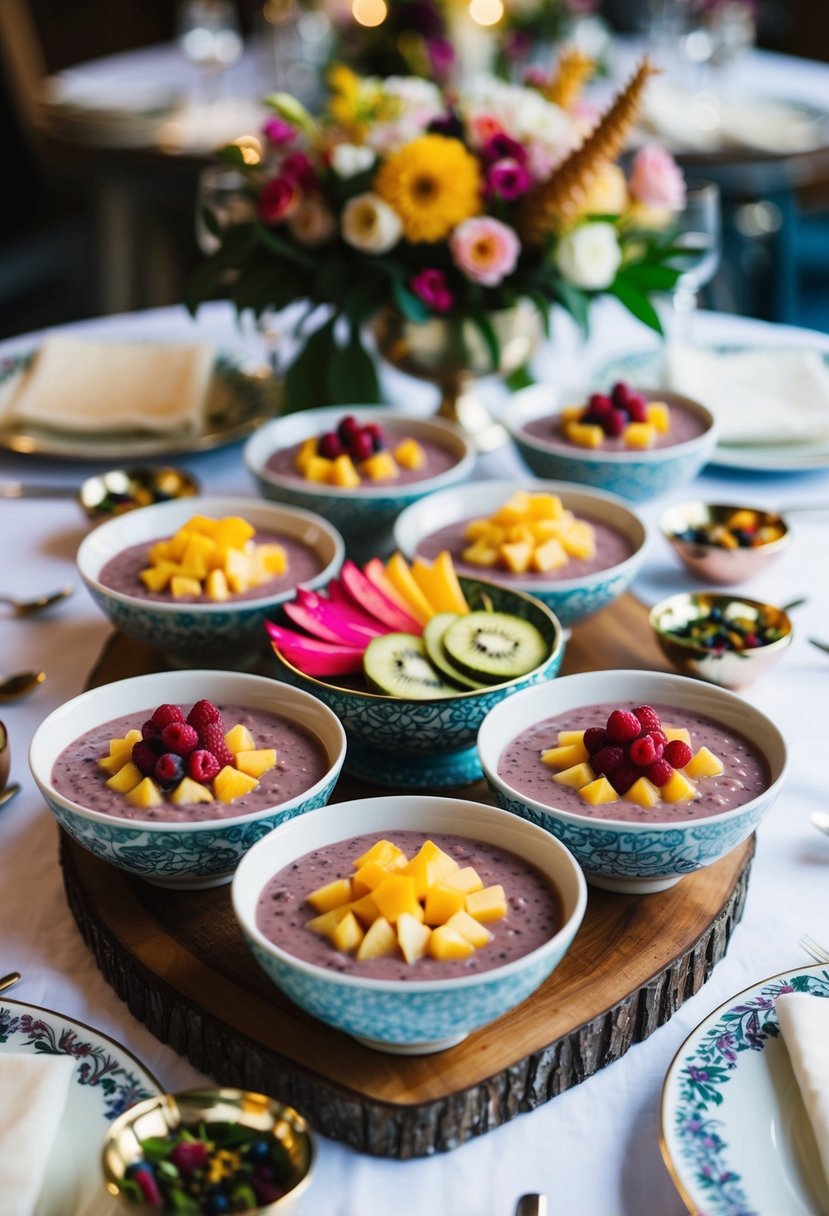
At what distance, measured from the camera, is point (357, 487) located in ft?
6.03

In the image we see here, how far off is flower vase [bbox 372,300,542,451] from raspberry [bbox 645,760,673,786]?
1030mm

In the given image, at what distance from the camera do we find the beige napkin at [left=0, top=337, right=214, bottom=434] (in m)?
2.15

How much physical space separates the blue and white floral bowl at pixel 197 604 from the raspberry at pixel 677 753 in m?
0.54

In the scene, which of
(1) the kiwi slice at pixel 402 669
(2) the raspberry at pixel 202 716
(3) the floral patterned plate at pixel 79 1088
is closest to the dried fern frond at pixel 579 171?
(1) the kiwi slice at pixel 402 669

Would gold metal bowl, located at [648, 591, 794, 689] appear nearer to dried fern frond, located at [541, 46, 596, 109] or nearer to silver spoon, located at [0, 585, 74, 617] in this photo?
silver spoon, located at [0, 585, 74, 617]

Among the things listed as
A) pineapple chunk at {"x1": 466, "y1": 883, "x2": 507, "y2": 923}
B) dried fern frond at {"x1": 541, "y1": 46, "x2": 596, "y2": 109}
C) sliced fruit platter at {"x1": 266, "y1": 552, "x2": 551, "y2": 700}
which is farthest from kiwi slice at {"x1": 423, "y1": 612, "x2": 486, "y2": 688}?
dried fern frond at {"x1": 541, "y1": 46, "x2": 596, "y2": 109}

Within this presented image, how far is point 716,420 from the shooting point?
197 cm

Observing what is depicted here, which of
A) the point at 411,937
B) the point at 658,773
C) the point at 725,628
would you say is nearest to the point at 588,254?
the point at 725,628

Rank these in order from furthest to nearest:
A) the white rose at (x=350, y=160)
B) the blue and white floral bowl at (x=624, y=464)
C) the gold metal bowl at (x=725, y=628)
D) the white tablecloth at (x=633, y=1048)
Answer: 1. the white rose at (x=350, y=160)
2. the blue and white floral bowl at (x=624, y=464)
3. the gold metal bowl at (x=725, y=628)
4. the white tablecloth at (x=633, y=1048)

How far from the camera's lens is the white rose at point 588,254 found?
1.96 m

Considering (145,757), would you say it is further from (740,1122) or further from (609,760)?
(740,1122)

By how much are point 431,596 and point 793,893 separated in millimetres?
522

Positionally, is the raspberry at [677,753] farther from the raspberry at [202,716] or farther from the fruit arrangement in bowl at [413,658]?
the raspberry at [202,716]

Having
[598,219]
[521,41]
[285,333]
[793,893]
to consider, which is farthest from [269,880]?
[521,41]
